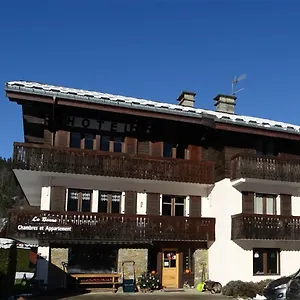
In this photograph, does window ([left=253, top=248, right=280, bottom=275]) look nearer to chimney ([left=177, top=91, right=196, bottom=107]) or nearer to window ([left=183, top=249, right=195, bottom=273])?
window ([left=183, top=249, right=195, bottom=273])

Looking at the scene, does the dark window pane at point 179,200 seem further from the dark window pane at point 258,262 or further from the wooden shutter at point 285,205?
the wooden shutter at point 285,205

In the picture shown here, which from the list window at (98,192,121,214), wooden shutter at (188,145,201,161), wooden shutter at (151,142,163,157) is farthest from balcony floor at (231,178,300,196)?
window at (98,192,121,214)

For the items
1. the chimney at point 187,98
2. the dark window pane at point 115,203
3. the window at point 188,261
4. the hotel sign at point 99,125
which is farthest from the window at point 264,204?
the chimney at point 187,98

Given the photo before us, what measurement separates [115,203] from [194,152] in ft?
15.6

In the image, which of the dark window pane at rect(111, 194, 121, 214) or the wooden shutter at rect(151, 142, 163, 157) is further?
the wooden shutter at rect(151, 142, 163, 157)

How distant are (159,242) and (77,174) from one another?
5113 millimetres

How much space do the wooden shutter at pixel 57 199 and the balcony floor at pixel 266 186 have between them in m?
7.65

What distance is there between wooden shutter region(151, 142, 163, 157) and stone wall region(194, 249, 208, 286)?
498cm

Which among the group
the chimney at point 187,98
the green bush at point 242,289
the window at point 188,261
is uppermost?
the chimney at point 187,98

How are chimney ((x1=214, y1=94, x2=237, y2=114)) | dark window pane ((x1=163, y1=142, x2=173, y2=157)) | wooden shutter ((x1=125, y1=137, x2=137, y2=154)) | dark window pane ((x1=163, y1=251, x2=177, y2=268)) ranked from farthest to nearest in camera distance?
chimney ((x1=214, y1=94, x2=237, y2=114)), dark window pane ((x1=163, y1=142, x2=173, y2=157)), dark window pane ((x1=163, y1=251, x2=177, y2=268)), wooden shutter ((x1=125, y1=137, x2=137, y2=154))

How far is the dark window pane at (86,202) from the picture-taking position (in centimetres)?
2098

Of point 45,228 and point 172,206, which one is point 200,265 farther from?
point 45,228

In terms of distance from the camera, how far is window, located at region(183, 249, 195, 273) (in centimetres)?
2256

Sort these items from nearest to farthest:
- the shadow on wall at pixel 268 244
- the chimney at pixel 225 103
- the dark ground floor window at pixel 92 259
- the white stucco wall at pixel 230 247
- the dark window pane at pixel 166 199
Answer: the dark ground floor window at pixel 92 259 → the white stucco wall at pixel 230 247 → the shadow on wall at pixel 268 244 → the dark window pane at pixel 166 199 → the chimney at pixel 225 103
